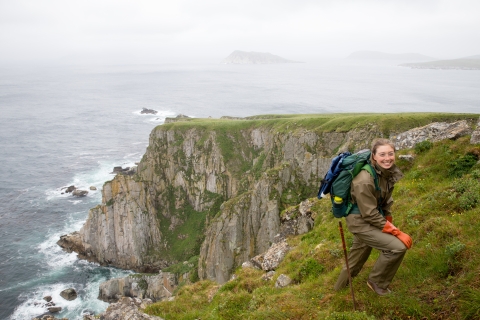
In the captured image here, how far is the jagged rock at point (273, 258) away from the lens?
15.0 metres

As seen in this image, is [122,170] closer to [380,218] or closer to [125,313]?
[125,313]

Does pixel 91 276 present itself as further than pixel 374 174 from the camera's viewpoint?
Yes

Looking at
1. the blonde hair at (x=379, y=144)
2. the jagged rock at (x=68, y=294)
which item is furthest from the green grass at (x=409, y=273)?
the jagged rock at (x=68, y=294)

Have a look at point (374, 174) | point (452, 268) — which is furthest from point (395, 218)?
point (374, 174)

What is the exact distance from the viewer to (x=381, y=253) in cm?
725

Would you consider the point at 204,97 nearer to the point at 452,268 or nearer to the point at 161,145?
the point at 161,145

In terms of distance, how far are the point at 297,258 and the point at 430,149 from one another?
914 cm

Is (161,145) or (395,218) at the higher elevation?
(395,218)

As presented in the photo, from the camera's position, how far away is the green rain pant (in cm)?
677

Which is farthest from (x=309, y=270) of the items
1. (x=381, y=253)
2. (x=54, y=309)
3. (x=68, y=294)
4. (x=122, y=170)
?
(x=122, y=170)

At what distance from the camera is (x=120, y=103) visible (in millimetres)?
176375

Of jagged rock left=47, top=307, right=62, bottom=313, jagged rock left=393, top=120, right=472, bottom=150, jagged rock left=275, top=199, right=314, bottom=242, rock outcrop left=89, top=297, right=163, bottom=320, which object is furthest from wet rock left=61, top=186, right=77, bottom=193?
jagged rock left=393, top=120, right=472, bottom=150

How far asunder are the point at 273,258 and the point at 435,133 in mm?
12242

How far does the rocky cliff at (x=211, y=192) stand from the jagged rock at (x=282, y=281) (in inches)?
1123
